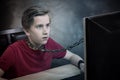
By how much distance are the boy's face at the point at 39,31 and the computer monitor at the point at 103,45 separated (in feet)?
0.89

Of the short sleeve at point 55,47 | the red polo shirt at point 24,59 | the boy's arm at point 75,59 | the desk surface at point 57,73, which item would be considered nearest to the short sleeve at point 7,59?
the red polo shirt at point 24,59

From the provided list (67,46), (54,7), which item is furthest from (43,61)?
(54,7)

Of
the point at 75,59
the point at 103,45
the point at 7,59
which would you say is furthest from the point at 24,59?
the point at 103,45

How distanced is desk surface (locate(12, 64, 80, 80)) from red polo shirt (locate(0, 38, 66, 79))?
0.02m

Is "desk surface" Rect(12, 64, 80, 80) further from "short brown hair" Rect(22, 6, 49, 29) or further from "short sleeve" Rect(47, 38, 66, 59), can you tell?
"short brown hair" Rect(22, 6, 49, 29)

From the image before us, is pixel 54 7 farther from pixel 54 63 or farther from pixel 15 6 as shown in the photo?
pixel 54 63

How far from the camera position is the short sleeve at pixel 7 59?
54.4 inches

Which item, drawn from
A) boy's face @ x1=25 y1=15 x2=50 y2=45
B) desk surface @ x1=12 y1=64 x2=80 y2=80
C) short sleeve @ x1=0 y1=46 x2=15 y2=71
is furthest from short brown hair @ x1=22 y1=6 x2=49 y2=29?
desk surface @ x1=12 y1=64 x2=80 y2=80

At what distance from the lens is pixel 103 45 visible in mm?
1223

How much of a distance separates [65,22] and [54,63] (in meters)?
0.26

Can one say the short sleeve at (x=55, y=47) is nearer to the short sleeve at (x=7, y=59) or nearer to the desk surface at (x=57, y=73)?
the desk surface at (x=57, y=73)

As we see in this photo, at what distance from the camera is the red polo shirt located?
1.39m

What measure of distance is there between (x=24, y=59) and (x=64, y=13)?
0.36m

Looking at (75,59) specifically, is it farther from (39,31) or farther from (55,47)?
(39,31)
